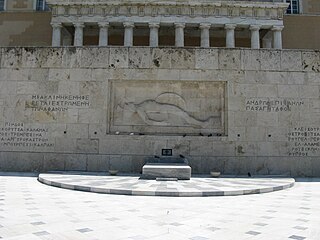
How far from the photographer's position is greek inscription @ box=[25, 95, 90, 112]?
15406 millimetres

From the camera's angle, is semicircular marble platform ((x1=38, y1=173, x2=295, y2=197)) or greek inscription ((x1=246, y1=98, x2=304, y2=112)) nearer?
semicircular marble platform ((x1=38, y1=173, x2=295, y2=197))

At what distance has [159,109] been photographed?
15.5 meters

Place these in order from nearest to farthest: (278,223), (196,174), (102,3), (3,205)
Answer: (278,223)
(3,205)
(196,174)
(102,3)

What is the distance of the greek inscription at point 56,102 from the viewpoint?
15.4 meters

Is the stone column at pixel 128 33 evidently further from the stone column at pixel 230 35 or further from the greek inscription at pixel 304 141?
the greek inscription at pixel 304 141

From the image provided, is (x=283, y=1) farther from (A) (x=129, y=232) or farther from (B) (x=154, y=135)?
(A) (x=129, y=232)

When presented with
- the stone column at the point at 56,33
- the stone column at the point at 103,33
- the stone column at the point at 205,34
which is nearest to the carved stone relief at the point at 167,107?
the stone column at the point at 205,34

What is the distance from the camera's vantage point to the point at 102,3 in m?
41.3

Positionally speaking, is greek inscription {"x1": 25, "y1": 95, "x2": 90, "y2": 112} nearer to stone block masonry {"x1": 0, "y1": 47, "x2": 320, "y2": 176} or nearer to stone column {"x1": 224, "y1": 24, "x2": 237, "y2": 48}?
stone block masonry {"x1": 0, "y1": 47, "x2": 320, "y2": 176}

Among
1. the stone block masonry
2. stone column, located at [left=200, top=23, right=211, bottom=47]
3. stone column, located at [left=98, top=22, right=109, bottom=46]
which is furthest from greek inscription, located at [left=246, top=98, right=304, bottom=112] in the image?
stone column, located at [left=98, top=22, right=109, bottom=46]

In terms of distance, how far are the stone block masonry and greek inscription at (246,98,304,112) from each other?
51 millimetres

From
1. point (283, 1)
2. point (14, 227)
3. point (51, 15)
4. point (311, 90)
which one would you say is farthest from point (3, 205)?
point (283, 1)

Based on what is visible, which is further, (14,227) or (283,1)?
(283,1)

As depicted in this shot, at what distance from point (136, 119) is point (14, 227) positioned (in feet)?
33.1
